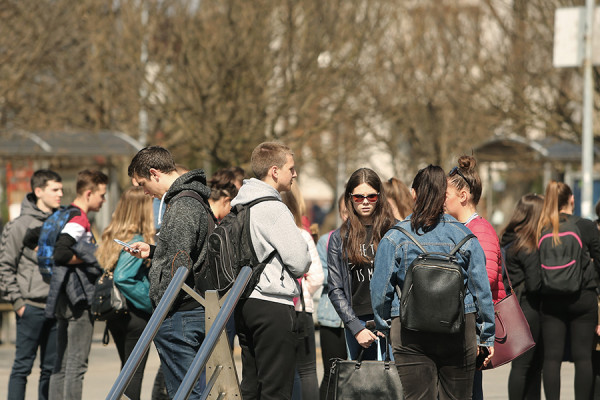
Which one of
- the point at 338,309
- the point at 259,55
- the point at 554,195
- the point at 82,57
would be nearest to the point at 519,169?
the point at 259,55

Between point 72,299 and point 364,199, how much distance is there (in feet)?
7.34

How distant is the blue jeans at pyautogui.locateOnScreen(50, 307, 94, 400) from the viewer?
7.10 meters

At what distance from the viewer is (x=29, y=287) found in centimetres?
767

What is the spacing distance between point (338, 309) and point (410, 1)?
694 inches

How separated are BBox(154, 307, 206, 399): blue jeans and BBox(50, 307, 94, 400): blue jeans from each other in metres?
1.78

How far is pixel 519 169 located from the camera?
17969 millimetres

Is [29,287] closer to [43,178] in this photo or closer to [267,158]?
[43,178]

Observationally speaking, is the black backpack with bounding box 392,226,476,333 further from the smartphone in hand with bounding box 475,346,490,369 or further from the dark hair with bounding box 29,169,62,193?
the dark hair with bounding box 29,169,62,193

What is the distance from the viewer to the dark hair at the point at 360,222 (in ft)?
20.6

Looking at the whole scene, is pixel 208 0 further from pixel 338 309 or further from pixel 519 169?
pixel 338 309

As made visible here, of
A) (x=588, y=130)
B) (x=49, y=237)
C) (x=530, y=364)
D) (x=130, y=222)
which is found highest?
(x=588, y=130)

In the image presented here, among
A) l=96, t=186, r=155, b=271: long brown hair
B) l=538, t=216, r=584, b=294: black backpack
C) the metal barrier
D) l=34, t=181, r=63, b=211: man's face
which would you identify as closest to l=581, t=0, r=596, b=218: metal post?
l=538, t=216, r=584, b=294: black backpack

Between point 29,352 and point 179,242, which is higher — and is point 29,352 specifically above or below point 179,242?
below

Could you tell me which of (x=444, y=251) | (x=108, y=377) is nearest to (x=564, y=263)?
(x=444, y=251)
